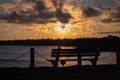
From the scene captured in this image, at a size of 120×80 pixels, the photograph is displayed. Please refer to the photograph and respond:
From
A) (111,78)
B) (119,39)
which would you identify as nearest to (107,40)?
(119,39)

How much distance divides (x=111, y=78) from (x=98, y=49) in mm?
5545

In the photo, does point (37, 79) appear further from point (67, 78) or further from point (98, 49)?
point (98, 49)

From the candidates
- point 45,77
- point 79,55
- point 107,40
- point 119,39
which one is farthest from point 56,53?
point 107,40

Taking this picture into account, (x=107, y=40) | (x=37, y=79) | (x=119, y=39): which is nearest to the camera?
(x=37, y=79)

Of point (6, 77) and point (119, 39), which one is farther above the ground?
point (6, 77)

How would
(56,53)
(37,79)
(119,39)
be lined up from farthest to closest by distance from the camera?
(119,39) < (56,53) < (37,79)

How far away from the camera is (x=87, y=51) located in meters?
21.0

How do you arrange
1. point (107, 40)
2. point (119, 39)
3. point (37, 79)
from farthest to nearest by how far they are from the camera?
point (107, 40) < point (119, 39) < point (37, 79)

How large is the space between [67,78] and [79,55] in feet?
17.9

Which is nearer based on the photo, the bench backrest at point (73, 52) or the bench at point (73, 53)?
the bench at point (73, 53)

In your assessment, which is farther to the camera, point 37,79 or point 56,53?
point 56,53

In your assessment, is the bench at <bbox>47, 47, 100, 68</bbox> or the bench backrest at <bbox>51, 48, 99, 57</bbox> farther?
the bench backrest at <bbox>51, 48, 99, 57</bbox>

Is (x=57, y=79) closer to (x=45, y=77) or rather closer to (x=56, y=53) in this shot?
(x=45, y=77)

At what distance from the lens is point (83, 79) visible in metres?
15.2
